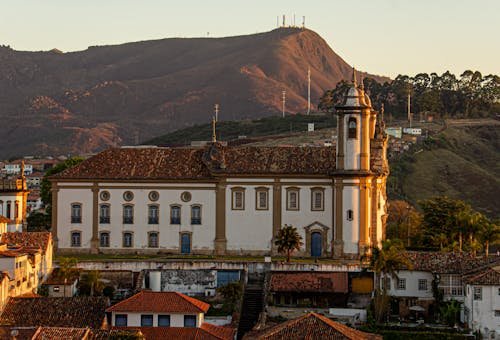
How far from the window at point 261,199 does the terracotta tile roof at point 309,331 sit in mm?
20806

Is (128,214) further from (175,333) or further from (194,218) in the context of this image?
(175,333)

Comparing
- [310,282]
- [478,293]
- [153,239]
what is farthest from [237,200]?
[478,293]

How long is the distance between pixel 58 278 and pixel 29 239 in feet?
12.1

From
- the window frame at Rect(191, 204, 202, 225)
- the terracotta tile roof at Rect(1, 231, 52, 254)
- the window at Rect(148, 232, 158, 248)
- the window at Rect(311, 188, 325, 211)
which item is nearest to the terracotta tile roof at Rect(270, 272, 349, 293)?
the window at Rect(311, 188, 325, 211)

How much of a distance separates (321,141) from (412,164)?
11.3 metres

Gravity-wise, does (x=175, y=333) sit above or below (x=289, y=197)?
below

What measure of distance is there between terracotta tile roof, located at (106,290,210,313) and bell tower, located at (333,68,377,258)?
1443 centimetres

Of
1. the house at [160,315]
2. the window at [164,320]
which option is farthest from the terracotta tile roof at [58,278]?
the window at [164,320]

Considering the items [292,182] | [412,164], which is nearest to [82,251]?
[292,182]

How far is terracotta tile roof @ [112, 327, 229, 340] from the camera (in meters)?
48.5

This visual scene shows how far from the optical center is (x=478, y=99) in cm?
14588

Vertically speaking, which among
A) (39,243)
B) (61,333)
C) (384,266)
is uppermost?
(39,243)

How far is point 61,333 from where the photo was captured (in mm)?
44531

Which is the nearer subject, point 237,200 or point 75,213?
point 237,200
